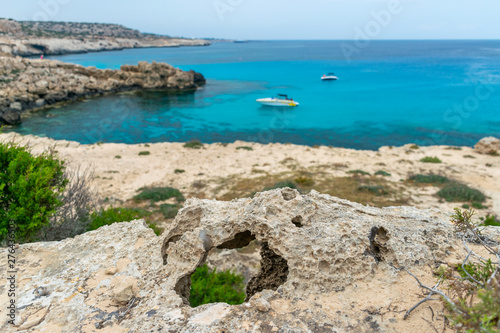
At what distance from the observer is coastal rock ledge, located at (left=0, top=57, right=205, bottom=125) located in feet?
129

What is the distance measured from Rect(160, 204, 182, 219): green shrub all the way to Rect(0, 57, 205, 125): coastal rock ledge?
30469 millimetres

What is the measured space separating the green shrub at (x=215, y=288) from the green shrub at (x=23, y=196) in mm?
3566

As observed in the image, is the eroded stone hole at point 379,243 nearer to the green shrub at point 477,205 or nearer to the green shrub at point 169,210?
the green shrub at point 169,210

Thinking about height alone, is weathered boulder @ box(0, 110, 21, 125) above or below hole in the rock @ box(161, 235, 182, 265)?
below

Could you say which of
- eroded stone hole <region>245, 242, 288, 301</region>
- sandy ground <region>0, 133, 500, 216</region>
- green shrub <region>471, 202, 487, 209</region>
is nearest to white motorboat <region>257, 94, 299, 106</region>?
sandy ground <region>0, 133, 500, 216</region>

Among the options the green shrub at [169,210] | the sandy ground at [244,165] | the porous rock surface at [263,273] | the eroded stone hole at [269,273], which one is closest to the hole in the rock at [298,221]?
the porous rock surface at [263,273]

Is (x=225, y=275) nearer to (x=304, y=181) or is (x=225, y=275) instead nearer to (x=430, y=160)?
(x=304, y=181)

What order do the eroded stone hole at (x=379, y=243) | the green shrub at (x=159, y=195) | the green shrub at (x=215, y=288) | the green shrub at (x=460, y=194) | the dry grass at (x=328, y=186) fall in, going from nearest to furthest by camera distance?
the eroded stone hole at (x=379, y=243) < the green shrub at (x=215, y=288) < the green shrub at (x=460, y=194) < the dry grass at (x=328, y=186) < the green shrub at (x=159, y=195)

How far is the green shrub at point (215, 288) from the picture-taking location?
6588 millimetres

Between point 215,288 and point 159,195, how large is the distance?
27.3ft

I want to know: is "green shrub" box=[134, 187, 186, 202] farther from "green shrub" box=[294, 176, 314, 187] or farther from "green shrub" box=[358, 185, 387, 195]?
"green shrub" box=[358, 185, 387, 195]

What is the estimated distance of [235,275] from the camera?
795 centimetres

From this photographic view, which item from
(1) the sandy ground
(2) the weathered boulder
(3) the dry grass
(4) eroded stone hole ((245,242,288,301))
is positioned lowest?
(1) the sandy ground

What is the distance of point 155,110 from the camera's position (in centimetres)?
4303
